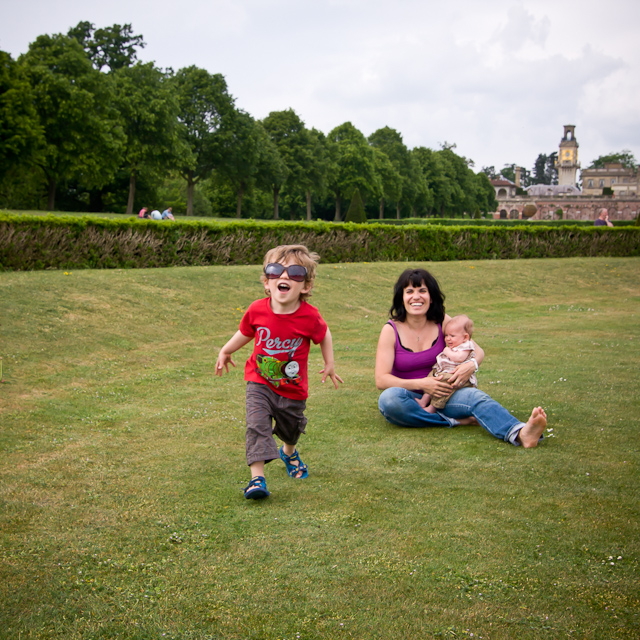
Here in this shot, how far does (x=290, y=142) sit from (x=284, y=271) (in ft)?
176

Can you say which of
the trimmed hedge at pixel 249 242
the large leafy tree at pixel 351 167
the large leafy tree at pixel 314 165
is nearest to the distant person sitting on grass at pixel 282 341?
the trimmed hedge at pixel 249 242

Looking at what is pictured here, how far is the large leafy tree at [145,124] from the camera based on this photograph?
4050 cm

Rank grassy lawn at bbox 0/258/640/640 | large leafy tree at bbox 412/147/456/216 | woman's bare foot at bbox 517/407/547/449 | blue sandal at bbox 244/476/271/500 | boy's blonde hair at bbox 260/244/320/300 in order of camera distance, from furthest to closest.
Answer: large leafy tree at bbox 412/147/456/216, woman's bare foot at bbox 517/407/547/449, boy's blonde hair at bbox 260/244/320/300, blue sandal at bbox 244/476/271/500, grassy lawn at bbox 0/258/640/640

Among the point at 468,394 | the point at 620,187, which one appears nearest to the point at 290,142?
the point at 468,394

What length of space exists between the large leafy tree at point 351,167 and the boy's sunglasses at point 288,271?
56027 millimetres

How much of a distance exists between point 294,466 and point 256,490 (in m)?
0.65

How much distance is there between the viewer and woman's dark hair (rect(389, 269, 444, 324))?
5.38m

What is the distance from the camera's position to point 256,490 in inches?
148

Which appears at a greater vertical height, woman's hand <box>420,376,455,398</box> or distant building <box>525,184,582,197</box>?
distant building <box>525,184,582,197</box>

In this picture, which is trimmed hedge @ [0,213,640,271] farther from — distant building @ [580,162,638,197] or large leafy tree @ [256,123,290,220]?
distant building @ [580,162,638,197]

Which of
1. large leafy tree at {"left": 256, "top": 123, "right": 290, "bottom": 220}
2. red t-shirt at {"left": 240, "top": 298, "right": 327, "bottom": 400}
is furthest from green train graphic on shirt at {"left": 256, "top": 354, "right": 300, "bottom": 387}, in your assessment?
large leafy tree at {"left": 256, "top": 123, "right": 290, "bottom": 220}

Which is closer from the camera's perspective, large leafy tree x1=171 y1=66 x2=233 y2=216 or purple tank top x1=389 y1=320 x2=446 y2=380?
purple tank top x1=389 y1=320 x2=446 y2=380

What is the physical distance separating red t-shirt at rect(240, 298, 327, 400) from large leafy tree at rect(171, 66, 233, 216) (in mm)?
44288

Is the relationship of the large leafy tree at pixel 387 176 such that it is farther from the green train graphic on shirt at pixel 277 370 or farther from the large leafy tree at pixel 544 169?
the large leafy tree at pixel 544 169
